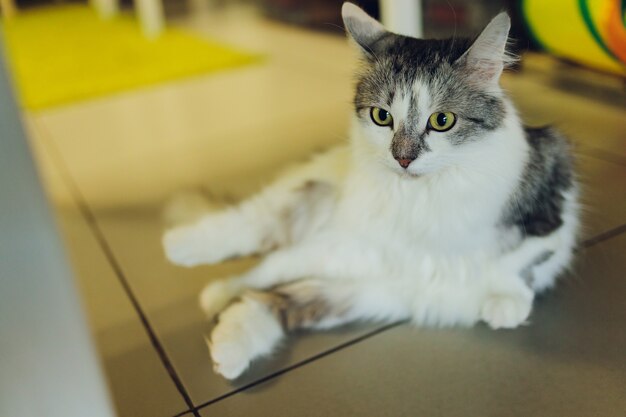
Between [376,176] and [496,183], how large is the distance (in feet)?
0.64

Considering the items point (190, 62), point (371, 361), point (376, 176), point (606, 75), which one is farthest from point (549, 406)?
point (190, 62)

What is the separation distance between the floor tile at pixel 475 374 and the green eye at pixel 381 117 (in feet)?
1.17

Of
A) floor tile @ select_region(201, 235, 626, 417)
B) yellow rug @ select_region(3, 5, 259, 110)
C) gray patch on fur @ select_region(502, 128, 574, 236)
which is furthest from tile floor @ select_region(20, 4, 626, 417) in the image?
yellow rug @ select_region(3, 5, 259, 110)

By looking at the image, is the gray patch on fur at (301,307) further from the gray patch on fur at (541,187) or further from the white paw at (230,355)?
the gray patch on fur at (541,187)

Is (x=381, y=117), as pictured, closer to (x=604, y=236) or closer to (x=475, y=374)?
(x=475, y=374)

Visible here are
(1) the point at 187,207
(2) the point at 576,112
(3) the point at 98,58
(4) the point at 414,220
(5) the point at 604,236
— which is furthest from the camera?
(3) the point at 98,58

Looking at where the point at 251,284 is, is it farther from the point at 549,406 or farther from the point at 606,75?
the point at 606,75

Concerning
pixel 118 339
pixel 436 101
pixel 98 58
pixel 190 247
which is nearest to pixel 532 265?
pixel 436 101

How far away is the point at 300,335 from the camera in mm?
1084

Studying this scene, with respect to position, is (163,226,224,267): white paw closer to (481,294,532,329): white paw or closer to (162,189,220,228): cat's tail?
(162,189,220,228): cat's tail

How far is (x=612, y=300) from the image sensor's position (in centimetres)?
109

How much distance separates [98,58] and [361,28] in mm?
2662

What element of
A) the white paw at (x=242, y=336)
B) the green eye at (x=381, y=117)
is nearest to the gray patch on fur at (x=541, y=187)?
the green eye at (x=381, y=117)

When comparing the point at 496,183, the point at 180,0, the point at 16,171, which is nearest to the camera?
the point at 16,171
